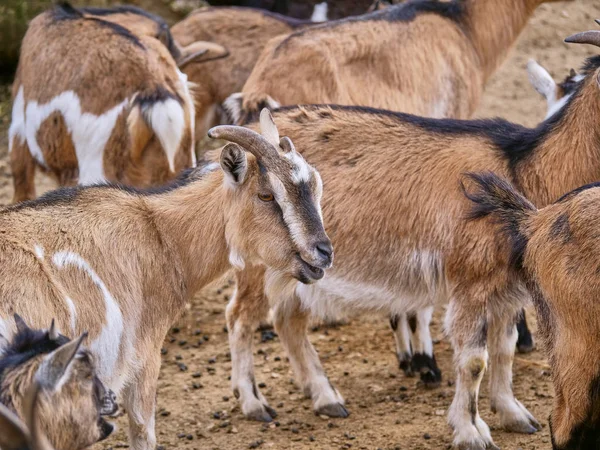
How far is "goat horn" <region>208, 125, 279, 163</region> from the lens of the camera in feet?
15.5

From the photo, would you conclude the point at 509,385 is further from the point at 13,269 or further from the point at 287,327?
the point at 13,269

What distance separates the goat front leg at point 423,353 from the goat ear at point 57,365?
9.90 feet

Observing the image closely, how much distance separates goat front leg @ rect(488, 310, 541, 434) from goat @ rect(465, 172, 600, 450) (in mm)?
882

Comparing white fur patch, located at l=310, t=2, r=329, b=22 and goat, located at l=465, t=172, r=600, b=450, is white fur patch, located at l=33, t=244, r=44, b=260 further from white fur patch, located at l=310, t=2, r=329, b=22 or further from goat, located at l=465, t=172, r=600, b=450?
white fur patch, located at l=310, t=2, r=329, b=22

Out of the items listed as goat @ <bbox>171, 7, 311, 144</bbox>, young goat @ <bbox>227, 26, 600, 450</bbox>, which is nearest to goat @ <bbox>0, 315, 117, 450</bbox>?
young goat @ <bbox>227, 26, 600, 450</bbox>

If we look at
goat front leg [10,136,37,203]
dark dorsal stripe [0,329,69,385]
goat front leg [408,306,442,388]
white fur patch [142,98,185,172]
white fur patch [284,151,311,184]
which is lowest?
goat front leg [408,306,442,388]

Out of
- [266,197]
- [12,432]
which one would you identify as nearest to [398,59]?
[266,197]

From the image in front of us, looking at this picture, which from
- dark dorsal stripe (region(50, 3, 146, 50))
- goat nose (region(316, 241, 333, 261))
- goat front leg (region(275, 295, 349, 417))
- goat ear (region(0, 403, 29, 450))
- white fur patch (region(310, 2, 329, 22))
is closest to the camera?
goat ear (region(0, 403, 29, 450))

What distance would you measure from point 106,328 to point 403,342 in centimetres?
235

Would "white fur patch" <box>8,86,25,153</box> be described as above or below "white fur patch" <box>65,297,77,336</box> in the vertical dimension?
below

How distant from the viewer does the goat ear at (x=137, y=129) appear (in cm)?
628

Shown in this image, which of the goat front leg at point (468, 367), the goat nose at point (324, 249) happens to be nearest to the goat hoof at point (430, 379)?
the goat front leg at point (468, 367)

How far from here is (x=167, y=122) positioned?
6.25 meters

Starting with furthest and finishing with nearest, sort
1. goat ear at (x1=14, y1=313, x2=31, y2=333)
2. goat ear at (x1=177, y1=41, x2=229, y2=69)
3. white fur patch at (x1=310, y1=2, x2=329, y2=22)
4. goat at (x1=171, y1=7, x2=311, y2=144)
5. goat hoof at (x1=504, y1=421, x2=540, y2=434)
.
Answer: white fur patch at (x1=310, y1=2, x2=329, y2=22) → goat at (x1=171, y1=7, x2=311, y2=144) → goat ear at (x1=177, y1=41, x2=229, y2=69) → goat hoof at (x1=504, y1=421, x2=540, y2=434) → goat ear at (x1=14, y1=313, x2=31, y2=333)
